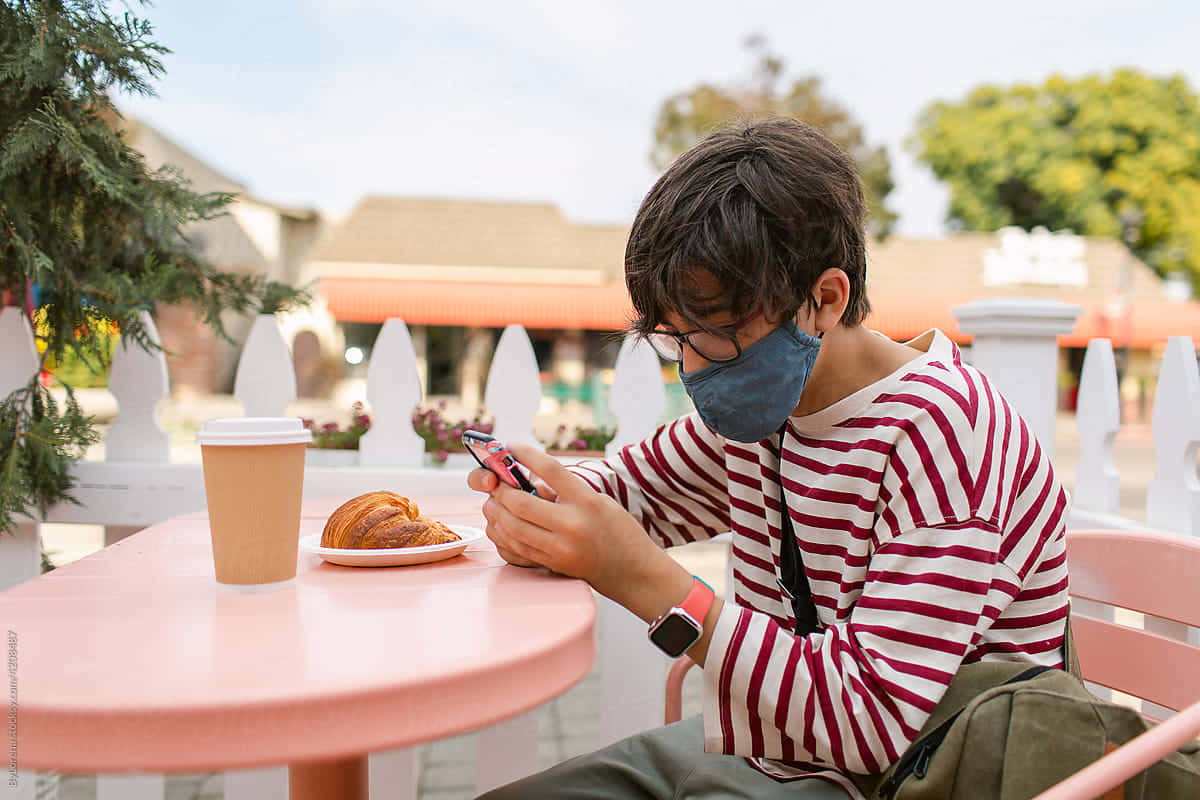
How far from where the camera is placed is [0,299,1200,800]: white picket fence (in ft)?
5.90

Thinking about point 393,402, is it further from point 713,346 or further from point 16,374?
point 713,346

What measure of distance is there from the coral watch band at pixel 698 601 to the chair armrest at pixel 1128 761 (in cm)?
34

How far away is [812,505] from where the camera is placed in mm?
994

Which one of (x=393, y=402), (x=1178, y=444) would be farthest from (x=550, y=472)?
(x=1178, y=444)

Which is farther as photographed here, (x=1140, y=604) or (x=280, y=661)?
(x=1140, y=604)

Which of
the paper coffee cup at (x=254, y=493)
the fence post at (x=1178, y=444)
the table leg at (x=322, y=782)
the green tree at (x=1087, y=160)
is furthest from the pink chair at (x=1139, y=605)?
the green tree at (x=1087, y=160)

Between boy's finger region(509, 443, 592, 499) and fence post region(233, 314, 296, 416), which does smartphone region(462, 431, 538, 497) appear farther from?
fence post region(233, 314, 296, 416)

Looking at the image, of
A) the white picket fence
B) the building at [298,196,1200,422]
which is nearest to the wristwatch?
the white picket fence

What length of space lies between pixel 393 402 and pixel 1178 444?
196 cm

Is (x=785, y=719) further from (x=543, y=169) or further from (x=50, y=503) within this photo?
(x=543, y=169)

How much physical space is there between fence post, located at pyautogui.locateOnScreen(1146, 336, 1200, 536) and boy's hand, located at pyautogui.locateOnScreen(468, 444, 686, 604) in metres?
1.56

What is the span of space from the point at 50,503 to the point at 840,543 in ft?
6.09

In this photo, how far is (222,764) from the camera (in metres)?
0.54

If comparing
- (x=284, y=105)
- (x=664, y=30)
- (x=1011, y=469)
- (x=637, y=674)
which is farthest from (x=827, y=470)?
(x=284, y=105)
